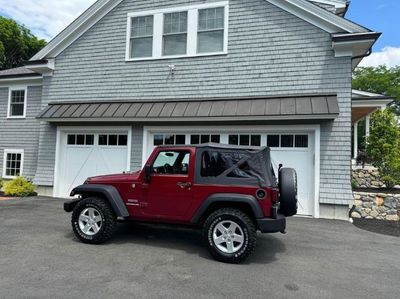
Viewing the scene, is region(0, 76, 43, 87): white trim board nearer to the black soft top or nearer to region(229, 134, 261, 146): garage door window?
region(229, 134, 261, 146): garage door window

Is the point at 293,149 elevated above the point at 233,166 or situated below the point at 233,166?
above

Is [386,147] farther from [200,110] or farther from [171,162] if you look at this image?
[171,162]

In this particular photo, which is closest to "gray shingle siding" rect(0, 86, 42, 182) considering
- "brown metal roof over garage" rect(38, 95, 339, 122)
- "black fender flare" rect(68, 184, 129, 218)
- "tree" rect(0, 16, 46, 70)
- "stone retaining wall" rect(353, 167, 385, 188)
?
"brown metal roof over garage" rect(38, 95, 339, 122)

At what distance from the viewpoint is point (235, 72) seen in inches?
416

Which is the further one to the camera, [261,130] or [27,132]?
[27,132]

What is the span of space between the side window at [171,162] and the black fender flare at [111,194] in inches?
34.6

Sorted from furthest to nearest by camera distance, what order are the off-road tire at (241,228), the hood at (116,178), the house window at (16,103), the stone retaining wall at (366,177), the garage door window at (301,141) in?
the house window at (16,103), the stone retaining wall at (366,177), the garage door window at (301,141), the hood at (116,178), the off-road tire at (241,228)

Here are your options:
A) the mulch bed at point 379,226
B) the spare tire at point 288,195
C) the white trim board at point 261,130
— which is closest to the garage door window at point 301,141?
the white trim board at point 261,130

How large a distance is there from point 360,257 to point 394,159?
614 cm

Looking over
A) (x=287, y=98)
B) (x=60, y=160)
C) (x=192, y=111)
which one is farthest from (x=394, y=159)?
(x=60, y=160)

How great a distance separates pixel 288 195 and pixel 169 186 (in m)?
2.08

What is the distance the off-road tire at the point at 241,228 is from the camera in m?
5.14

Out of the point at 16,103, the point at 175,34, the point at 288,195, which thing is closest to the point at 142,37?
the point at 175,34

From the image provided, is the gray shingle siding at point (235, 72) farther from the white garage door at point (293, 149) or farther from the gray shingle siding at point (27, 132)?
the gray shingle siding at point (27, 132)
